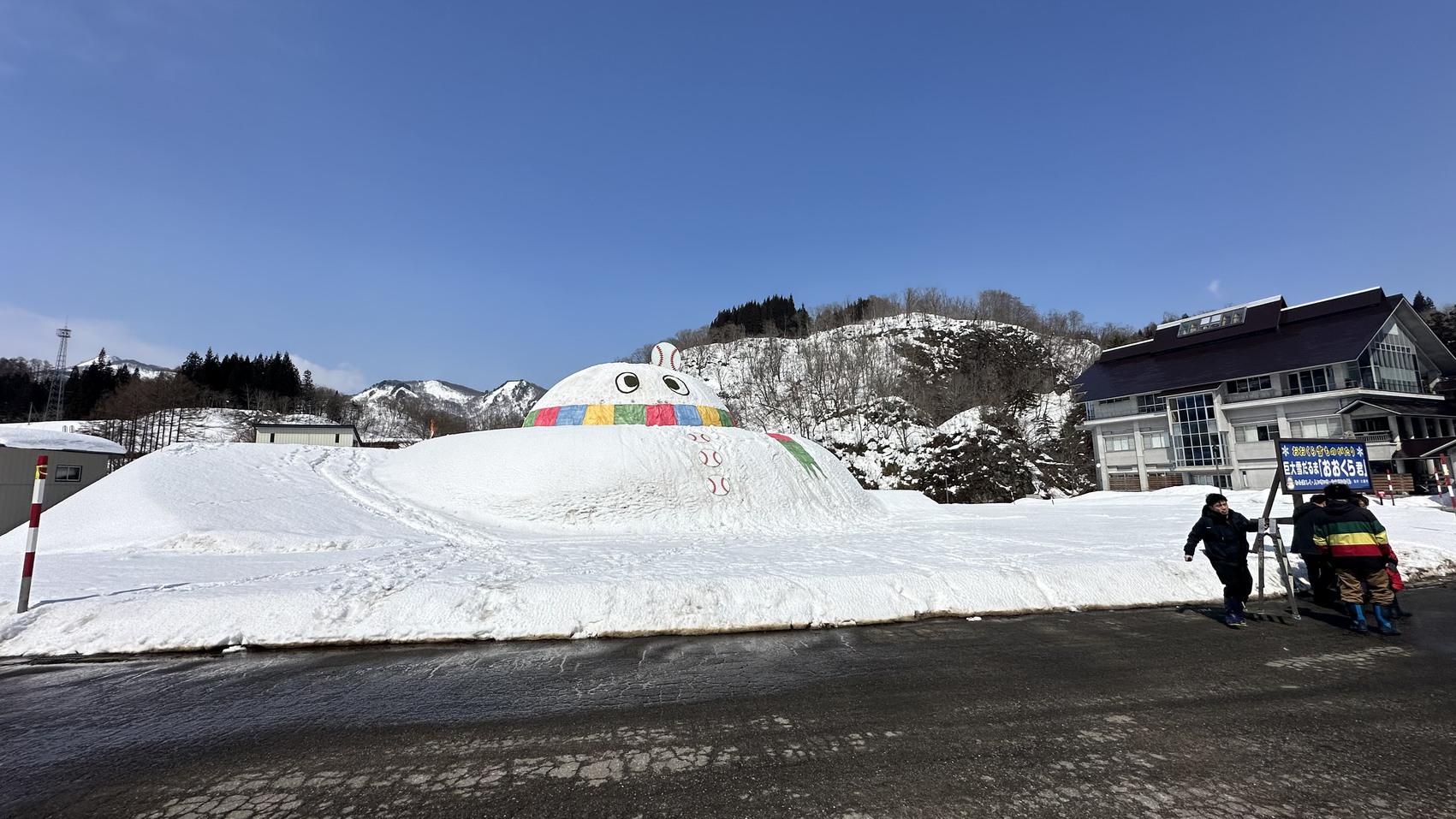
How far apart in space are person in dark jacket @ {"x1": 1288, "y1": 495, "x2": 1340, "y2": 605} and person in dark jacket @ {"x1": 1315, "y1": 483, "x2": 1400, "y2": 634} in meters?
0.35

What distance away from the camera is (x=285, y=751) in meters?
3.52

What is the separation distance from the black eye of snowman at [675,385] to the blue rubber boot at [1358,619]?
14711 mm

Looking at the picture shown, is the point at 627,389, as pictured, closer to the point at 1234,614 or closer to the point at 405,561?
the point at 405,561

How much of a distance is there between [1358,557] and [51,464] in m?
26.7

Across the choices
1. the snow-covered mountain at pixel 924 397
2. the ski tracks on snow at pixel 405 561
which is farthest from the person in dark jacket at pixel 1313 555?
the snow-covered mountain at pixel 924 397

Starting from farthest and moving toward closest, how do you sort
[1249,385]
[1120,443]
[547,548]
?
[1120,443] → [1249,385] → [547,548]

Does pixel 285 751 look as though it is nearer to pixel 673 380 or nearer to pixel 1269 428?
pixel 673 380

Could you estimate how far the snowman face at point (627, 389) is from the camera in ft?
57.7

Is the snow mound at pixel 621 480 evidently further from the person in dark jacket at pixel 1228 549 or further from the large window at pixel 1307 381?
the large window at pixel 1307 381

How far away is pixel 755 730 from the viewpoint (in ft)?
12.3

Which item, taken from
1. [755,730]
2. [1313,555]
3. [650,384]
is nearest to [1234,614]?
[1313,555]

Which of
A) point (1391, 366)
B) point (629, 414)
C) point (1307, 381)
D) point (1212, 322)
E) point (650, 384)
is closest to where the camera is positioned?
point (629, 414)

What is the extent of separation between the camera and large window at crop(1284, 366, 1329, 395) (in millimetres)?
31094

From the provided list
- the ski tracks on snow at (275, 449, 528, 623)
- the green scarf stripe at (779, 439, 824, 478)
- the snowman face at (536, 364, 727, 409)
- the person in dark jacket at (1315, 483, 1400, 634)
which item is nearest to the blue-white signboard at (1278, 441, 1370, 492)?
the person in dark jacket at (1315, 483, 1400, 634)
